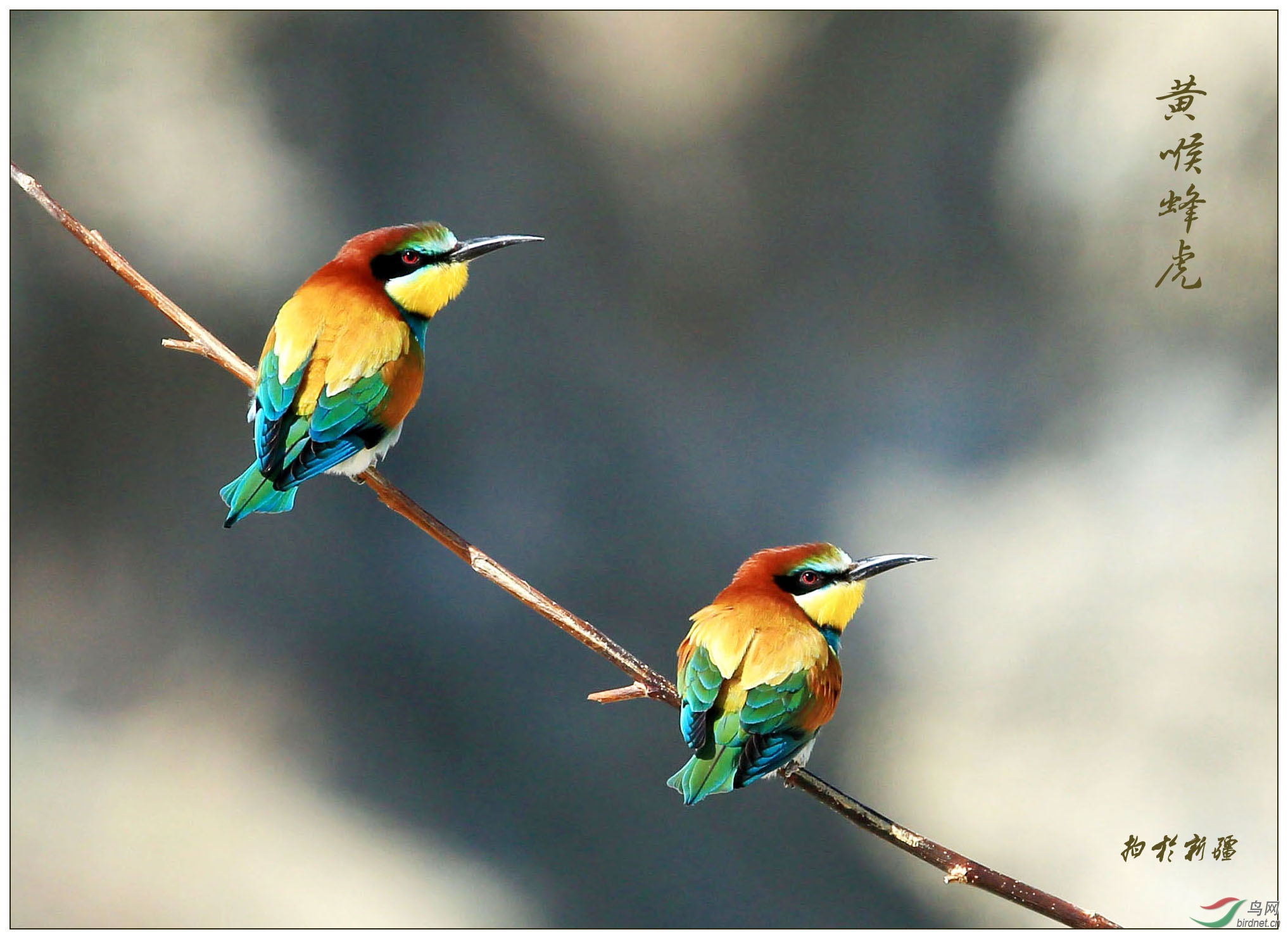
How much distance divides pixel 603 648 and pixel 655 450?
1611 mm

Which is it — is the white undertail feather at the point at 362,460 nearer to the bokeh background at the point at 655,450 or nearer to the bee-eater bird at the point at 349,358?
the bee-eater bird at the point at 349,358

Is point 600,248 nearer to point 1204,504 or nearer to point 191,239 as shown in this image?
point 191,239

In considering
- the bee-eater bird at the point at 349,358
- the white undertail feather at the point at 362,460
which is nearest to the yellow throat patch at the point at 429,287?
the bee-eater bird at the point at 349,358

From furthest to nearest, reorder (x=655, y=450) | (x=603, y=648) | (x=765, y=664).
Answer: (x=655, y=450) → (x=765, y=664) → (x=603, y=648)

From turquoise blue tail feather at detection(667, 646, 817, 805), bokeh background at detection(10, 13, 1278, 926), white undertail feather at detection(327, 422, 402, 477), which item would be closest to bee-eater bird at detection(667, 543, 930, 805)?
turquoise blue tail feather at detection(667, 646, 817, 805)

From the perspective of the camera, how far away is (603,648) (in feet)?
2.22

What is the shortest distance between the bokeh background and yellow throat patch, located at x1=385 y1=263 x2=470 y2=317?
3.74ft

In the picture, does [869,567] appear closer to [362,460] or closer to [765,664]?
[765,664]

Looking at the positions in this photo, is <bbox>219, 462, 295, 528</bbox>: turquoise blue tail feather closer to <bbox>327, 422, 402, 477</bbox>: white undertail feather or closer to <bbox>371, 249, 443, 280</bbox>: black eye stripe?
<bbox>327, 422, 402, 477</bbox>: white undertail feather

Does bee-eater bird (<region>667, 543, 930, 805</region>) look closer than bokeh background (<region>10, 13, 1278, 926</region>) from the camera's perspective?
Yes

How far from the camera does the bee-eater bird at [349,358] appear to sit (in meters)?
0.77

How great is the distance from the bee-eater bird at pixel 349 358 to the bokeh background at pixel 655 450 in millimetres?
1131

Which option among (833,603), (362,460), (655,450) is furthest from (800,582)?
(655,450)

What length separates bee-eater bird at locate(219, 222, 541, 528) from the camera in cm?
77
